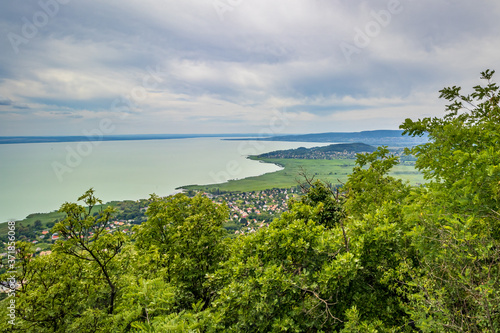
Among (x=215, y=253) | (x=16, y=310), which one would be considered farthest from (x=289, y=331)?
(x=16, y=310)

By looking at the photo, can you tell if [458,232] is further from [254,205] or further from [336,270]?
[254,205]

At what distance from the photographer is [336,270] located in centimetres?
383

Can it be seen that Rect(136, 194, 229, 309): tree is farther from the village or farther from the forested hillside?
the village

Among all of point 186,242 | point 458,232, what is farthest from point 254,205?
point 458,232

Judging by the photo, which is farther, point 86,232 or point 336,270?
point 86,232

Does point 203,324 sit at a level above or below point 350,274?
below

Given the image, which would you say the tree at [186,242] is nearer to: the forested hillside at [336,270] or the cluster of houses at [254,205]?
the forested hillside at [336,270]

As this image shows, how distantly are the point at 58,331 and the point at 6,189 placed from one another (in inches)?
2358

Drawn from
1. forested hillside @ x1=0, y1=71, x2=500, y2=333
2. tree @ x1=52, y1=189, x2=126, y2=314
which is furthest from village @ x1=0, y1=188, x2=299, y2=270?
forested hillside @ x1=0, y1=71, x2=500, y2=333

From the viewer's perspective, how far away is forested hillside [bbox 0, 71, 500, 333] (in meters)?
2.82

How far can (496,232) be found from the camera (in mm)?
3291

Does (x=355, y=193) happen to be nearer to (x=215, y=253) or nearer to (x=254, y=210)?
(x=215, y=253)

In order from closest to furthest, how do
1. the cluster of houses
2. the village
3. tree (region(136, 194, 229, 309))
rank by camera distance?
tree (region(136, 194, 229, 309)) → the village → the cluster of houses

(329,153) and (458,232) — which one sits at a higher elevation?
(458,232)
